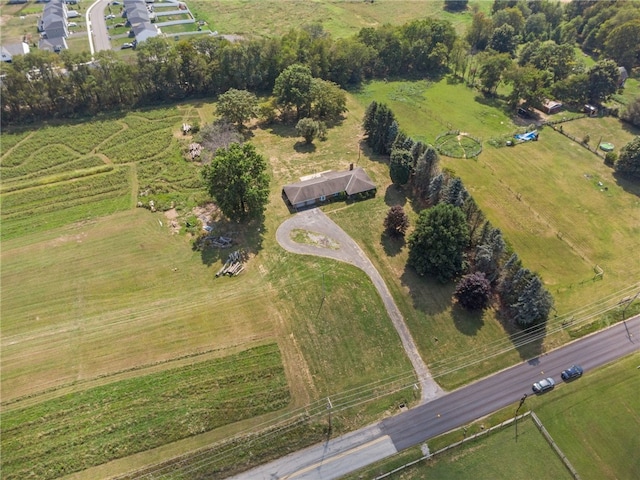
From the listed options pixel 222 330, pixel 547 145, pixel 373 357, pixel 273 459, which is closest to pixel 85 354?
pixel 222 330

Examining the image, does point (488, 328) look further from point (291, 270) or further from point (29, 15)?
point (29, 15)

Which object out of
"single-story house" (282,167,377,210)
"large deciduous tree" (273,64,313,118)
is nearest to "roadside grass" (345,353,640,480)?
"single-story house" (282,167,377,210)

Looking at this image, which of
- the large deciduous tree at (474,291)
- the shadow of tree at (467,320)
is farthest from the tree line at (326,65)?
the shadow of tree at (467,320)

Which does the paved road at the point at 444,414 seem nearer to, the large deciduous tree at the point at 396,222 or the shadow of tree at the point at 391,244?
the shadow of tree at the point at 391,244

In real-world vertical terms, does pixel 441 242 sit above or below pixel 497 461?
above

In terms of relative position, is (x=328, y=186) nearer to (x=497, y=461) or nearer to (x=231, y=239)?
(x=231, y=239)

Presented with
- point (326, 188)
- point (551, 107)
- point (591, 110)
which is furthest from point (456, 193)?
point (591, 110)
